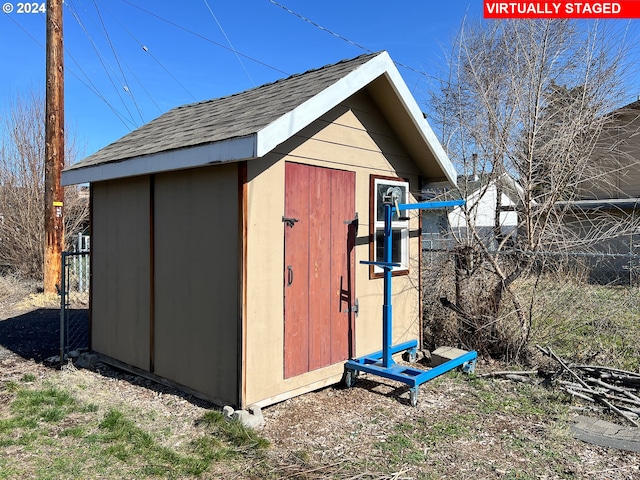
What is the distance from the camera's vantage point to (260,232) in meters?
4.24

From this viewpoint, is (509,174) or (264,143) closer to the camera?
(264,143)

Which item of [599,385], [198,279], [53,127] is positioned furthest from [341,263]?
[53,127]

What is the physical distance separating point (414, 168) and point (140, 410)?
13.5 ft

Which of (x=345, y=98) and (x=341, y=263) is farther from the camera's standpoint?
(x=341, y=263)

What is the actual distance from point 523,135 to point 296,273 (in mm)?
3256

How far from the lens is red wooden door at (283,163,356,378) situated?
4547 millimetres

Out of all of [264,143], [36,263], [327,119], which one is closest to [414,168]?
[327,119]

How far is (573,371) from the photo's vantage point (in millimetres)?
5023

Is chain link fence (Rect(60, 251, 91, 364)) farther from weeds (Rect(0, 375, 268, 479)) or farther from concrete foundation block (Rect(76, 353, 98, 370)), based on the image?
weeds (Rect(0, 375, 268, 479))

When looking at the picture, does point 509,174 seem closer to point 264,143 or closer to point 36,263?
point 264,143

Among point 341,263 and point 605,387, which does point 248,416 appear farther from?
point 605,387

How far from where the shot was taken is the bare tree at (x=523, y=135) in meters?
5.65

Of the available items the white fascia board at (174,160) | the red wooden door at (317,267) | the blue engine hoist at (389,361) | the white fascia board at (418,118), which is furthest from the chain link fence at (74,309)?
the white fascia board at (418,118)

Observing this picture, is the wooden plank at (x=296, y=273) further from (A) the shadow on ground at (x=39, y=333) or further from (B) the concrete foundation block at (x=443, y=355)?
(A) the shadow on ground at (x=39, y=333)
